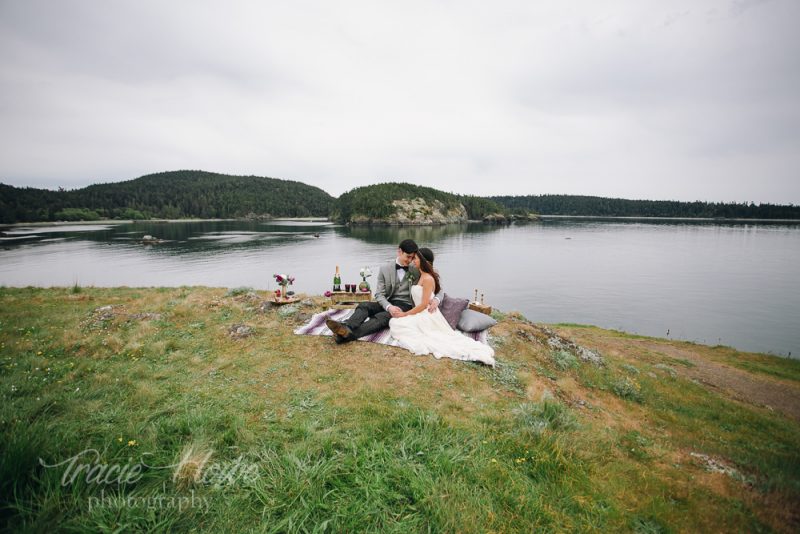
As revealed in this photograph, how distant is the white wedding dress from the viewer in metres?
8.60

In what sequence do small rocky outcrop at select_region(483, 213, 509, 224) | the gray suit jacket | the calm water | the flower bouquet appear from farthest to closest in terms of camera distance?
small rocky outcrop at select_region(483, 213, 509, 224)
the calm water
the flower bouquet
the gray suit jacket

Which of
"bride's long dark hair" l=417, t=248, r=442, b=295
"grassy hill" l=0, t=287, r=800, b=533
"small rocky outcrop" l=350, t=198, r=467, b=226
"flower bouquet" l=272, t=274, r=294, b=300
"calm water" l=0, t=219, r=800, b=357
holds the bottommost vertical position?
"calm water" l=0, t=219, r=800, b=357

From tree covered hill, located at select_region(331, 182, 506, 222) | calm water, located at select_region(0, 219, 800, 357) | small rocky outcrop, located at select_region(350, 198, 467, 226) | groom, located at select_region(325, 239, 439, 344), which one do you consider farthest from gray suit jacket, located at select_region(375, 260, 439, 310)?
tree covered hill, located at select_region(331, 182, 506, 222)

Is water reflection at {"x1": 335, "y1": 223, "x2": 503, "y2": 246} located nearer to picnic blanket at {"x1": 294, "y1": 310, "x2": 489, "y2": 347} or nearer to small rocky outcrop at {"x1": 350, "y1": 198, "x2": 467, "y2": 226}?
small rocky outcrop at {"x1": 350, "y1": 198, "x2": 467, "y2": 226}

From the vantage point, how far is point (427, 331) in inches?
370

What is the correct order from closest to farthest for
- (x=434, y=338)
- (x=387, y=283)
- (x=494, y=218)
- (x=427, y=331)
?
(x=434, y=338), (x=427, y=331), (x=387, y=283), (x=494, y=218)

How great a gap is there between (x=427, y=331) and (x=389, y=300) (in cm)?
160

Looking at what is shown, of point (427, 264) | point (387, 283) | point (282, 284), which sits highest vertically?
point (427, 264)

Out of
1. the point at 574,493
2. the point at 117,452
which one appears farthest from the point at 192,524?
the point at 574,493

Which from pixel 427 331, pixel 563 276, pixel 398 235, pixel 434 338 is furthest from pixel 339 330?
pixel 398 235

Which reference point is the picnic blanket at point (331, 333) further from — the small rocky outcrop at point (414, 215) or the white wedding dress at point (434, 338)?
the small rocky outcrop at point (414, 215)

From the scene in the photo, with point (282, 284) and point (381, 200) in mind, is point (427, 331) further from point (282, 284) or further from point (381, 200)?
point (381, 200)

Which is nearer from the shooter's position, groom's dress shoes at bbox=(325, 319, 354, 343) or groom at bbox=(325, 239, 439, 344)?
groom's dress shoes at bbox=(325, 319, 354, 343)

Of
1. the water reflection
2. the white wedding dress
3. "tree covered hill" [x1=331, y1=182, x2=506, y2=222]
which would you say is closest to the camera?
the white wedding dress
